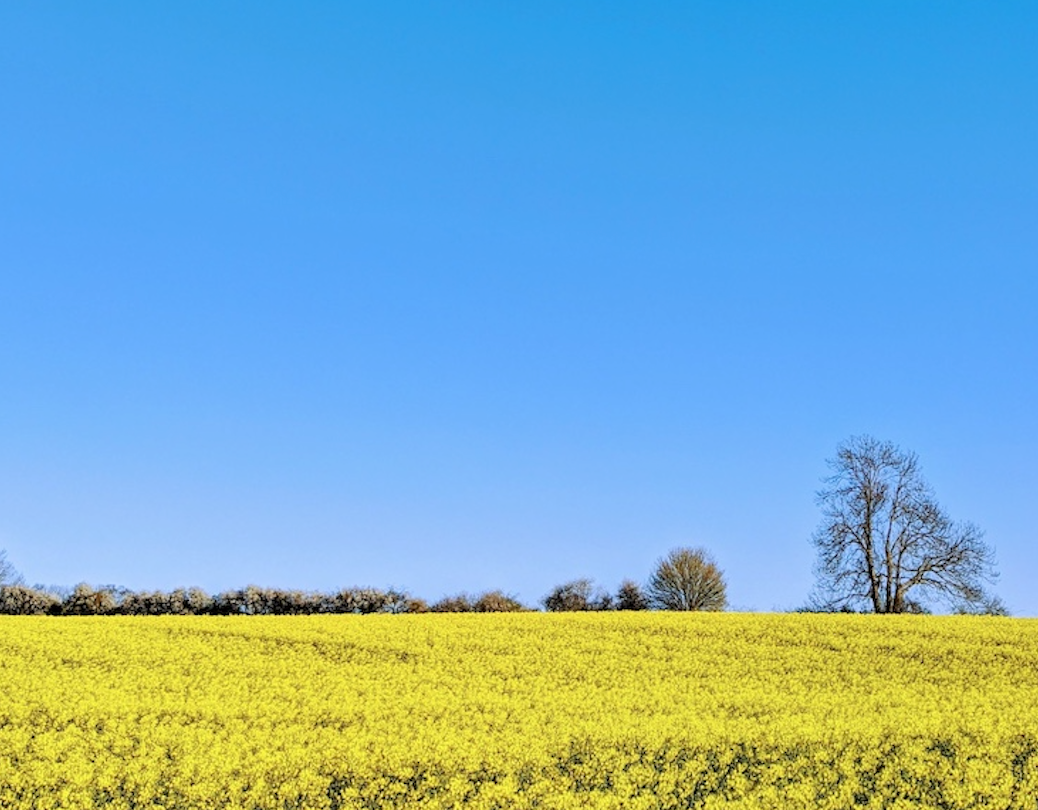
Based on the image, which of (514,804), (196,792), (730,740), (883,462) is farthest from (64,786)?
(883,462)

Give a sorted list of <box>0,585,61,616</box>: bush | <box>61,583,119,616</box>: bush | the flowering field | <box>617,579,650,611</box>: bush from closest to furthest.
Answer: the flowering field < <box>61,583,119,616</box>: bush < <box>0,585,61,616</box>: bush < <box>617,579,650,611</box>: bush

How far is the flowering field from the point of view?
1331 centimetres

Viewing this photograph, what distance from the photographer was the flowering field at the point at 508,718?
13.3m

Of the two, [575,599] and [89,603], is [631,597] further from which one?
[89,603]

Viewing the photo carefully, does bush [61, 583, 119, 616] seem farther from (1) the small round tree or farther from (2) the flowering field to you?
(1) the small round tree

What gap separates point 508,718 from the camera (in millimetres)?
17156

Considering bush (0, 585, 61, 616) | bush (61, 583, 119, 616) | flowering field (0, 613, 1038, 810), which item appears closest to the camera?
flowering field (0, 613, 1038, 810)

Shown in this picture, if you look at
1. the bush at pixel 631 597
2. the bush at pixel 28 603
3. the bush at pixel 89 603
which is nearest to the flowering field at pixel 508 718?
the bush at pixel 89 603

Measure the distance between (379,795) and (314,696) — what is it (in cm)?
683

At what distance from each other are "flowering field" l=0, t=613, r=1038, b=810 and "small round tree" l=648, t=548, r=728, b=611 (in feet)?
92.2

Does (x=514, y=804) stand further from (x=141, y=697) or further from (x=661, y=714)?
(x=141, y=697)

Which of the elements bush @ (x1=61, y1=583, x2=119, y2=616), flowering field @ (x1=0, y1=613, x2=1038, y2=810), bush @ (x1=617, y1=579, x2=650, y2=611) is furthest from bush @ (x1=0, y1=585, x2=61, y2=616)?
bush @ (x1=617, y1=579, x2=650, y2=611)

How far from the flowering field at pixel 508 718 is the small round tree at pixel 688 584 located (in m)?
28.1

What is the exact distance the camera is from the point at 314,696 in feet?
64.3
